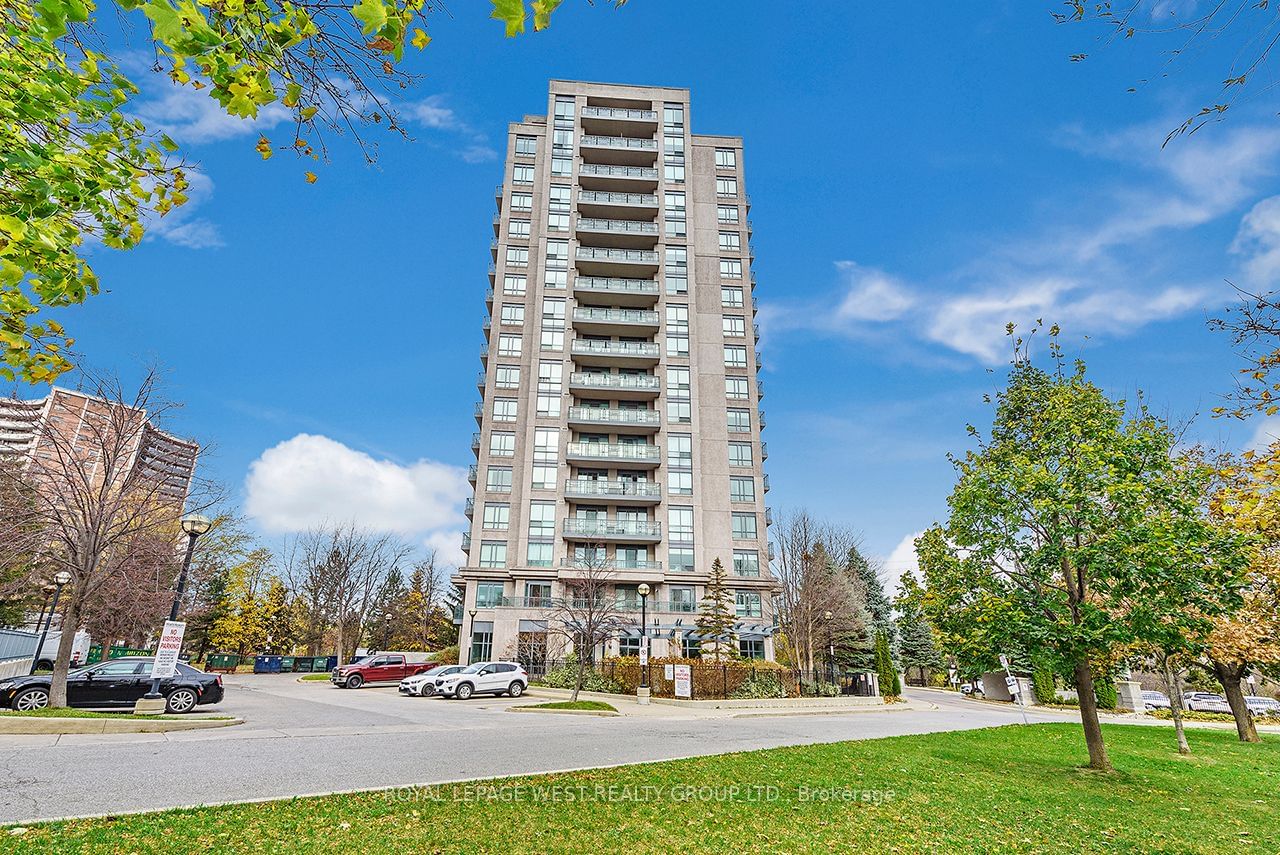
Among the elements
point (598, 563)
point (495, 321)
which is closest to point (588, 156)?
point (495, 321)

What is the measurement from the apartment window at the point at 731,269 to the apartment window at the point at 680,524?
63.2 ft

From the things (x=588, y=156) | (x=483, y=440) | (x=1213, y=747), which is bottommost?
(x=1213, y=747)

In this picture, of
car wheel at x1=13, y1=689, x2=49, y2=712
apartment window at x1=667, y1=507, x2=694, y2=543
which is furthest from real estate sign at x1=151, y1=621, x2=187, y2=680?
apartment window at x1=667, y1=507, x2=694, y2=543

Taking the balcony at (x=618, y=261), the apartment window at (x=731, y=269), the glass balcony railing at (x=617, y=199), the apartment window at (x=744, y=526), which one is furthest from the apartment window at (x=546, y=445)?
the glass balcony railing at (x=617, y=199)

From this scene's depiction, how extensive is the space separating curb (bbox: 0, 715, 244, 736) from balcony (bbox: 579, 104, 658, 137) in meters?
52.0

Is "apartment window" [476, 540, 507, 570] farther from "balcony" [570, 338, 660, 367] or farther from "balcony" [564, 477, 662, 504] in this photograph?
"balcony" [570, 338, 660, 367]

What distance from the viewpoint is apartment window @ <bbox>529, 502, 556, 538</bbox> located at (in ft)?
139

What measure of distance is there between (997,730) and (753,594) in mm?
22646

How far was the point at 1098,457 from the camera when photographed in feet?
37.7

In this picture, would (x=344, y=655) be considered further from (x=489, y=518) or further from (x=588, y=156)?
(x=588, y=156)

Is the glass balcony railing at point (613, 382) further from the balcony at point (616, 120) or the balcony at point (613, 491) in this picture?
the balcony at point (616, 120)

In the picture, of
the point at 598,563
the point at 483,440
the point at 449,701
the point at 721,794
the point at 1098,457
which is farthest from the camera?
the point at 483,440

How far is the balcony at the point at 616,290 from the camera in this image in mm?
48562

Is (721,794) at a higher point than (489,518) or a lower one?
lower
